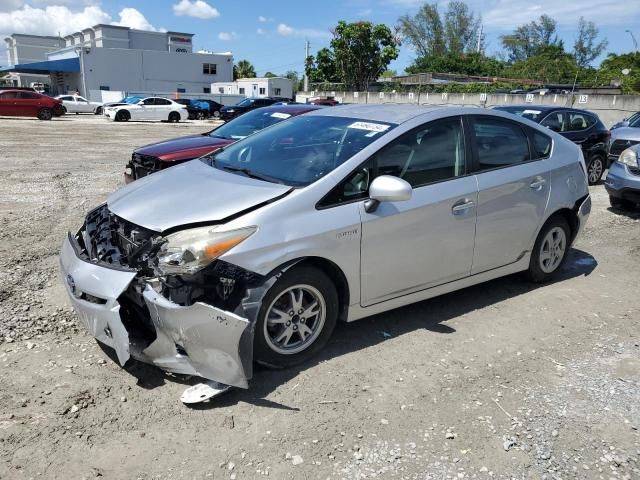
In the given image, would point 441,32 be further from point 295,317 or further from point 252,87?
point 295,317

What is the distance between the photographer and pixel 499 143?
4652 millimetres

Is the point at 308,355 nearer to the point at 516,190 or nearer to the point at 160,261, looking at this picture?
the point at 160,261

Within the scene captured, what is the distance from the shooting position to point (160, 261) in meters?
3.12

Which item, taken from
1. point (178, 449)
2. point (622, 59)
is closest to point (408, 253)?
point (178, 449)

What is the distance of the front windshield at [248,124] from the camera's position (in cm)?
818

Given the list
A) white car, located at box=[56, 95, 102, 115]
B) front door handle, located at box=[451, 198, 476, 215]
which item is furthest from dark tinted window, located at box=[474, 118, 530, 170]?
white car, located at box=[56, 95, 102, 115]

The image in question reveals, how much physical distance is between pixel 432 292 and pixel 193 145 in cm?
430

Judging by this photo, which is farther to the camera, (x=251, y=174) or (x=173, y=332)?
(x=251, y=174)

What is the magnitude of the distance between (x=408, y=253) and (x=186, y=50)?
251ft

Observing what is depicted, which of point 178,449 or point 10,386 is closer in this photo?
point 178,449

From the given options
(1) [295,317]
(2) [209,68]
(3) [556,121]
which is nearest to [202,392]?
(1) [295,317]

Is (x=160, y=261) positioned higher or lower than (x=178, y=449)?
higher

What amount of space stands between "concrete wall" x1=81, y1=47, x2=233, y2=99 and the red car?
27.7 m

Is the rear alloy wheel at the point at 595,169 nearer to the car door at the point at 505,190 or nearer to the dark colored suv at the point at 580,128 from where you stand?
the dark colored suv at the point at 580,128
